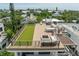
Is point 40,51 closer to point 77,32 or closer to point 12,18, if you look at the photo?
point 77,32

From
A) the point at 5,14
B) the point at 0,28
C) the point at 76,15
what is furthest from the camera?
the point at 76,15

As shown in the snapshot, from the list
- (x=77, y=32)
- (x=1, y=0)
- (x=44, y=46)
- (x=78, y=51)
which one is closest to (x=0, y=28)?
(x=77, y=32)

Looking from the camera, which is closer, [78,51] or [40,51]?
[40,51]

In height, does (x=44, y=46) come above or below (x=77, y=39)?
above

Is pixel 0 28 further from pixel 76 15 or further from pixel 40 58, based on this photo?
pixel 76 15

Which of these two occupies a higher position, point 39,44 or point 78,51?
point 39,44

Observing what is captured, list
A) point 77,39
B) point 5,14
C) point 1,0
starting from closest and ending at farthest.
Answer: point 1,0 < point 77,39 < point 5,14

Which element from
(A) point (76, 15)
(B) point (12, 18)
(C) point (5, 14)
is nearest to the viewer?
(B) point (12, 18)

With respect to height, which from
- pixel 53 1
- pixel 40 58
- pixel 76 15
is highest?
pixel 53 1

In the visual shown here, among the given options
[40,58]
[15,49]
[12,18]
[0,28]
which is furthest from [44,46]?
[12,18]
